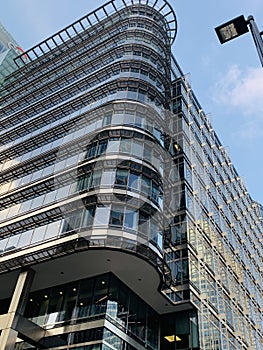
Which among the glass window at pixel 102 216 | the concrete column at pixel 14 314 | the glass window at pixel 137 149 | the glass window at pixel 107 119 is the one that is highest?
the glass window at pixel 107 119

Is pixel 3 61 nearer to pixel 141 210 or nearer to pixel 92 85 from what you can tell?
pixel 92 85

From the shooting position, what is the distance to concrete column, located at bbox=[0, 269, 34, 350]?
805 inches

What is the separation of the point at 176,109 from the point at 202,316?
2127cm

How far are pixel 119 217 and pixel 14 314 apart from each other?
321 inches

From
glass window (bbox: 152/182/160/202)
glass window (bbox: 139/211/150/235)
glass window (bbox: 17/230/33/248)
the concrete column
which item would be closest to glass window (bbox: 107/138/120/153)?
glass window (bbox: 152/182/160/202)

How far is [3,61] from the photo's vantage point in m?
86.2

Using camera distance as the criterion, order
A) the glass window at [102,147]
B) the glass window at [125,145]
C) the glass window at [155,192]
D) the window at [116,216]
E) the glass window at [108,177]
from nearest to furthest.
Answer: the window at [116,216] < the glass window at [108,177] < the glass window at [155,192] < the glass window at [125,145] < the glass window at [102,147]

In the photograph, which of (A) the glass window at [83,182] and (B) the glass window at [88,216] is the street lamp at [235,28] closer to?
(B) the glass window at [88,216]

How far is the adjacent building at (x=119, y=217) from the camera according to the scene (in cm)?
2275

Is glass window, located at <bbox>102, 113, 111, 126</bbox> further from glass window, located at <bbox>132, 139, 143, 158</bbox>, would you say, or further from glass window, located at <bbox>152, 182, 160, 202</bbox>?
glass window, located at <bbox>152, 182, 160, 202</bbox>

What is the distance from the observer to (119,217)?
23109 mm

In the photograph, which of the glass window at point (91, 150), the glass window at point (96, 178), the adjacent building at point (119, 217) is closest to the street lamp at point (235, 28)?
the adjacent building at point (119, 217)

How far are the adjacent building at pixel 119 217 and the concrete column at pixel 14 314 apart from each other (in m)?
0.07

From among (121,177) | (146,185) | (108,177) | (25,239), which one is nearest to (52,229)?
(25,239)
